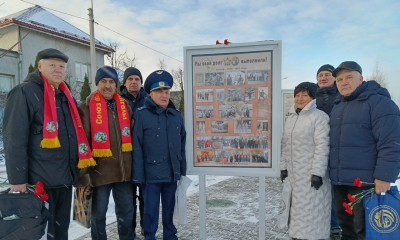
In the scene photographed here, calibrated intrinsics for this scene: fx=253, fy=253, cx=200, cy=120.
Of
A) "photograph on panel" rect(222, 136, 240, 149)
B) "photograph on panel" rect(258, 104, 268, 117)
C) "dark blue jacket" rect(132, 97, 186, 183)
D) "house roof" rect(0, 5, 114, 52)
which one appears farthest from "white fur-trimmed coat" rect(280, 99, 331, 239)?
"house roof" rect(0, 5, 114, 52)

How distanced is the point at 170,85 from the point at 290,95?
4942 millimetres

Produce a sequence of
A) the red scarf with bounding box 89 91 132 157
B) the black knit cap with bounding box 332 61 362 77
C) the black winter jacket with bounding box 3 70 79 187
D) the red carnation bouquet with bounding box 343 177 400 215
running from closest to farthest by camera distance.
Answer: the black winter jacket with bounding box 3 70 79 187, the red carnation bouquet with bounding box 343 177 400 215, the black knit cap with bounding box 332 61 362 77, the red scarf with bounding box 89 91 132 157

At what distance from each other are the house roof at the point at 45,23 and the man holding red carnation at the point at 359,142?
1678 centimetres

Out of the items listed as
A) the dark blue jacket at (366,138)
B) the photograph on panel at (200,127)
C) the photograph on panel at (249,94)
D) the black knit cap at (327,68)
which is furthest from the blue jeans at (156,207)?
the black knit cap at (327,68)

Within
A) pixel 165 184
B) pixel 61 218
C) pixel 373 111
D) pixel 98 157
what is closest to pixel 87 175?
pixel 98 157

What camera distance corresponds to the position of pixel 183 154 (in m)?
3.08

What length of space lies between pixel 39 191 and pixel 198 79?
6.52ft

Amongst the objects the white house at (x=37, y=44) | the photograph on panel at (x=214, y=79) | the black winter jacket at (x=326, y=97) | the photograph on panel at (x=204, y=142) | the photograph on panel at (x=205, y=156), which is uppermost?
the white house at (x=37, y=44)

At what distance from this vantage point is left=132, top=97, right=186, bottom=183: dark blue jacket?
9.21ft

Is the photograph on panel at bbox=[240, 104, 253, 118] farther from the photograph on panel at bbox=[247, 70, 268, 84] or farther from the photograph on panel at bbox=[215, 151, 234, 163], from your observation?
the photograph on panel at bbox=[215, 151, 234, 163]

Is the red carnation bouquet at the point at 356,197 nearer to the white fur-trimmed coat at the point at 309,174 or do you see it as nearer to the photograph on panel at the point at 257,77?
the white fur-trimmed coat at the point at 309,174

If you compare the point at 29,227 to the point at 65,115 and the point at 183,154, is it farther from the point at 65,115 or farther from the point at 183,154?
the point at 183,154

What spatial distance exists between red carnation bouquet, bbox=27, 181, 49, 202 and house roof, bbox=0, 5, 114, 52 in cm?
1547

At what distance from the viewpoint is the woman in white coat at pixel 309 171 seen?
2680 mm
